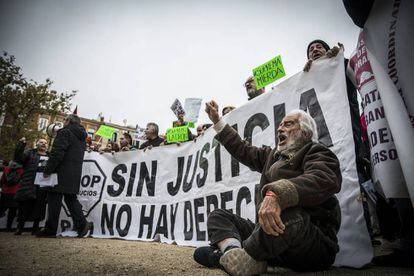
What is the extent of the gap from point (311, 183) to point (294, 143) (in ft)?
1.90

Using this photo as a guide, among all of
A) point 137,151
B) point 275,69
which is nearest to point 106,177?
point 137,151

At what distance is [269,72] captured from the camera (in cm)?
345

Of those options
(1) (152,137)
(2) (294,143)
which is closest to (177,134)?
(1) (152,137)

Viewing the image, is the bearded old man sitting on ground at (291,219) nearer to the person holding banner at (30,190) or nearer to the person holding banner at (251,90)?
the person holding banner at (251,90)

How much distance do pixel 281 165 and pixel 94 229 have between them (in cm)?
457

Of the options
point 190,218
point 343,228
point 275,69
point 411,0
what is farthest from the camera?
point 190,218

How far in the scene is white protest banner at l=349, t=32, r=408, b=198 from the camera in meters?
1.85

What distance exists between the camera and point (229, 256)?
158 cm

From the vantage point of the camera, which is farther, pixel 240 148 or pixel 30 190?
pixel 30 190

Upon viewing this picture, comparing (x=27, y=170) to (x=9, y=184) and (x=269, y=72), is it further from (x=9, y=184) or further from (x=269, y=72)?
(x=269, y=72)

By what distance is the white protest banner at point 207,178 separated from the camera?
2.37 m

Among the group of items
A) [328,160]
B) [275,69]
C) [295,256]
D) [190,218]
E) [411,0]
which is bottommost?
[295,256]

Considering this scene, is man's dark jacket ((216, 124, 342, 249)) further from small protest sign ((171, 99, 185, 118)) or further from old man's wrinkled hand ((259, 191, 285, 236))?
small protest sign ((171, 99, 185, 118))

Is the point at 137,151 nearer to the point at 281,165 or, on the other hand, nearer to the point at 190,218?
the point at 190,218
